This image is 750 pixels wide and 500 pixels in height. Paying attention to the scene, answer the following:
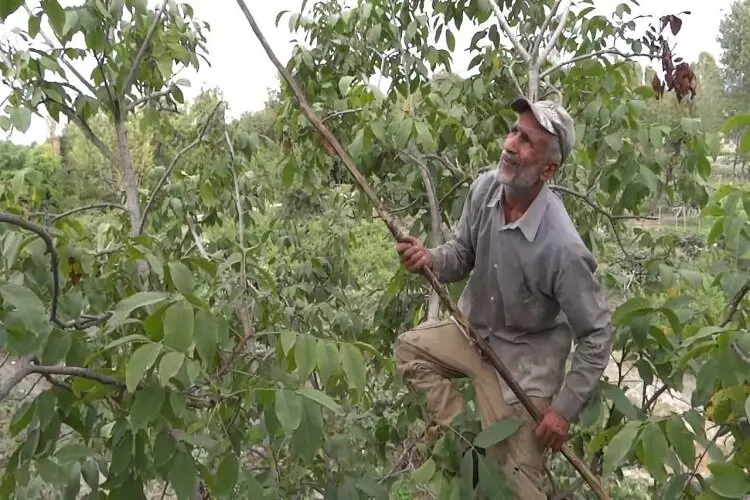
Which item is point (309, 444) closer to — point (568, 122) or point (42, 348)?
point (42, 348)

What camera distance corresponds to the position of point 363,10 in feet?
8.82

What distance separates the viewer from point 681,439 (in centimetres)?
141

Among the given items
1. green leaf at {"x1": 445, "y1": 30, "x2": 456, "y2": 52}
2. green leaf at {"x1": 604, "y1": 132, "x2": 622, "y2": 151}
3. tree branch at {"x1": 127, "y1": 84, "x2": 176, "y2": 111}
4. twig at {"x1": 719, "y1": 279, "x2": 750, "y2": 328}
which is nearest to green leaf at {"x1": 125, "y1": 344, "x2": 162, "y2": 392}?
twig at {"x1": 719, "y1": 279, "x2": 750, "y2": 328}

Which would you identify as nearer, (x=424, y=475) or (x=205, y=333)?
(x=205, y=333)

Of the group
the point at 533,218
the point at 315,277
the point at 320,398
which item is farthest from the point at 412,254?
the point at 315,277

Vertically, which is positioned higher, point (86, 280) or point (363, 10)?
point (363, 10)

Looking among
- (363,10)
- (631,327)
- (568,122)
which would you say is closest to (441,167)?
(363,10)

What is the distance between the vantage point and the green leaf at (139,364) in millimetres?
1139

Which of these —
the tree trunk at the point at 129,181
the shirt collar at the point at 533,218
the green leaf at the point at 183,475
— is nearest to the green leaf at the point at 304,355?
the green leaf at the point at 183,475

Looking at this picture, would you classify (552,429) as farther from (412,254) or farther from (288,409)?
(288,409)

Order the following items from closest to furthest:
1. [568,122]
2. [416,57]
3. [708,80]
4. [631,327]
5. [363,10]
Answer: [631,327] < [568,122] < [363,10] < [416,57] < [708,80]

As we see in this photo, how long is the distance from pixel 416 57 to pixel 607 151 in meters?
0.90

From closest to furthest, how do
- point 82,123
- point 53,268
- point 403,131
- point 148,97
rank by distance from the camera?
point 53,268, point 403,131, point 82,123, point 148,97

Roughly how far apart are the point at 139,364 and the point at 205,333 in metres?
0.13
